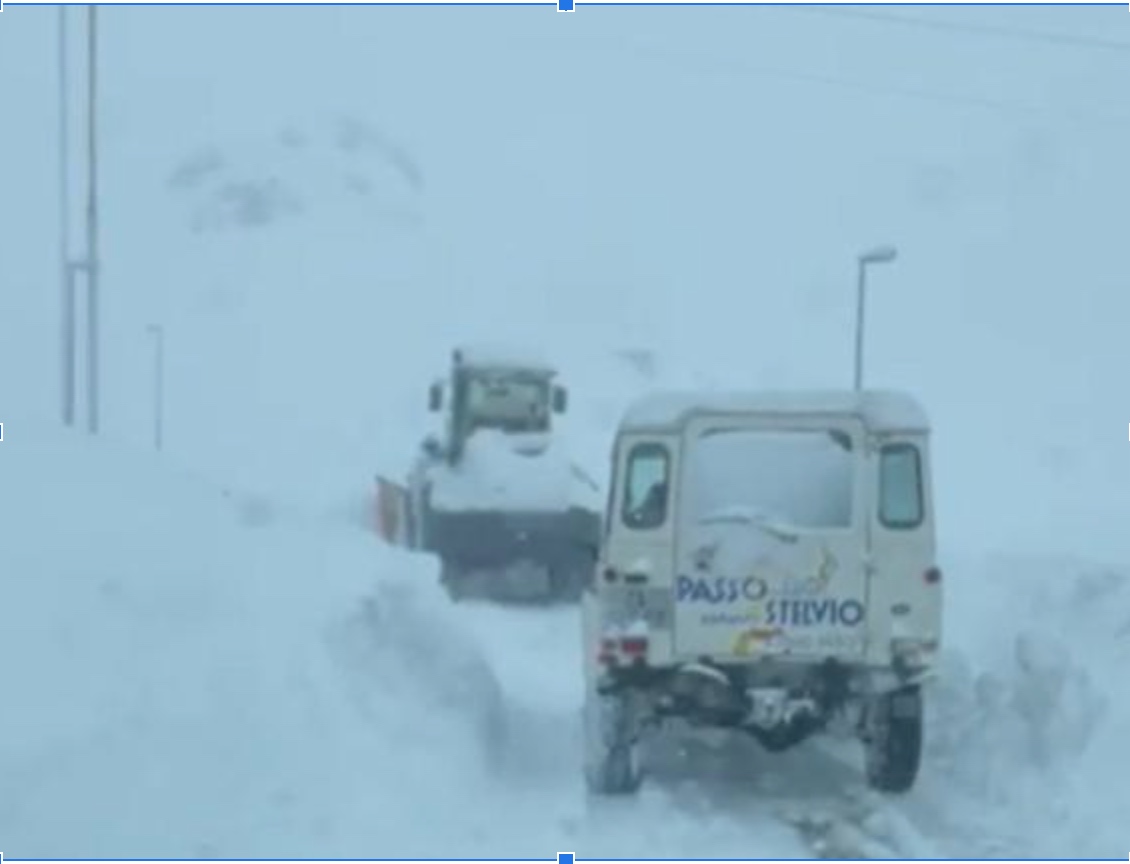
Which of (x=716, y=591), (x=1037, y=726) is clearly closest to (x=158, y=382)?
(x=1037, y=726)

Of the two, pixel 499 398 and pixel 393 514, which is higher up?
pixel 499 398

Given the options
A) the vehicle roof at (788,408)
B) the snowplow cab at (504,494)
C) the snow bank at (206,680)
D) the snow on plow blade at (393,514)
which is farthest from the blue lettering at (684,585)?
the snow on plow blade at (393,514)

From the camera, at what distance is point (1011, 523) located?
39.5 m

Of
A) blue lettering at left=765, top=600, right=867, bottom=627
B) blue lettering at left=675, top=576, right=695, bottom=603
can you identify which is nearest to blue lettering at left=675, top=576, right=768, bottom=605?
blue lettering at left=675, top=576, right=695, bottom=603

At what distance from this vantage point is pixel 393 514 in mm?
30516

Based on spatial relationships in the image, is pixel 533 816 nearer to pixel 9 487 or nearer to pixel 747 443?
pixel 747 443

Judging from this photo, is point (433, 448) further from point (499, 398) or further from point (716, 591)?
point (716, 591)

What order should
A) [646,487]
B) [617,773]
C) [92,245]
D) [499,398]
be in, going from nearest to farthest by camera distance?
[617,773], [646,487], [499,398], [92,245]

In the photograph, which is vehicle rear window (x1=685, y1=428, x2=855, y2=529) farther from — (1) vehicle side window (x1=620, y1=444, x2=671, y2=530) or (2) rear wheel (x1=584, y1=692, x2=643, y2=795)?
(2) rear wheel (x1=584, y1=692, x2=643, y2=795)

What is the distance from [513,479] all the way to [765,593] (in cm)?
1343

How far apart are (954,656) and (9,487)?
6.58 m

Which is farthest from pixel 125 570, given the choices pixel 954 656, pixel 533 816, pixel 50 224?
pixel 50 224

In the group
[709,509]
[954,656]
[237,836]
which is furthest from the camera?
[954,656]

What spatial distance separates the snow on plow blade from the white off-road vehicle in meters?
13.7
